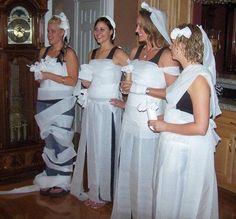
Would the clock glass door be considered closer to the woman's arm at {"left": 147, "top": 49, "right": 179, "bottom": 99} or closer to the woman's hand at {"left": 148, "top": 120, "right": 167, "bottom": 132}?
the woman's arm at {"left": 147, "top": 49, "right": 179, "bottom": 99}

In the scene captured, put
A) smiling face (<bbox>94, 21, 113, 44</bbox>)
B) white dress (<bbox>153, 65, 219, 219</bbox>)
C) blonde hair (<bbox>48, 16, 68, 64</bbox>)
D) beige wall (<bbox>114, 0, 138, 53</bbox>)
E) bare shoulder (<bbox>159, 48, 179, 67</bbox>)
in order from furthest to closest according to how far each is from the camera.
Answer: beige wall (<bbox>114, 0, 138, 53</bbox>) → blonde hair (<bbox>48, 16, 68, 64</bbox>) → smiling face (<bbox>94, 21, 113, 44</bbox>) → bare shoulder (<bbox>159, 48, 179, 67</bbox>) → white dress (<bbox>153, 65, 219, 219</bbox>)

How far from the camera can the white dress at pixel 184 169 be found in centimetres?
198

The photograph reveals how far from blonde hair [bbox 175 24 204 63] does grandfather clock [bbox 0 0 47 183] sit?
1.93m

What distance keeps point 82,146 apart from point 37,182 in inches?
25.0

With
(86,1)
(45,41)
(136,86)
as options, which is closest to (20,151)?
(45,41)

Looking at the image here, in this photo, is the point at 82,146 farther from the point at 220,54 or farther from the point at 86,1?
the point at 220,54

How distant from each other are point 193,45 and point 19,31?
202cm

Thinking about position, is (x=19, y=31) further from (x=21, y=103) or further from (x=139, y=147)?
(x=139, y=147)

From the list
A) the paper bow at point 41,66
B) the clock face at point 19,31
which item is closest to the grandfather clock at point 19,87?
the clock face at point 19,31

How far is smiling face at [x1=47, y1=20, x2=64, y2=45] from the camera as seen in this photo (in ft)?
10.0

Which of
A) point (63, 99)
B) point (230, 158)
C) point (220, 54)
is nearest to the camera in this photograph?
point (63, 99)

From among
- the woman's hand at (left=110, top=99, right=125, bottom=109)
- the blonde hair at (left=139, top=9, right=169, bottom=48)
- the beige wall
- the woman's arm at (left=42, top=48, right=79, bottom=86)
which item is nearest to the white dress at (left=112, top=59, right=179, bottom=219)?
the blonde hair at (left=139, top=9, right=169, bottom=48)

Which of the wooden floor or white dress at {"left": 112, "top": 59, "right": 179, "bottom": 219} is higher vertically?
white dress at {"left": 112, "top": 59, "right": 179, "bottom": 219}

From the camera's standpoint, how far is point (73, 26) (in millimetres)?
4703
